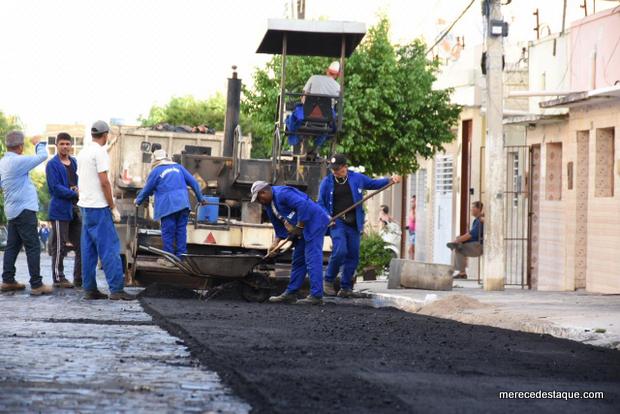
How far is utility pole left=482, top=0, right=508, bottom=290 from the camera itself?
20.7m

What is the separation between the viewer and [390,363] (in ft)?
28.5

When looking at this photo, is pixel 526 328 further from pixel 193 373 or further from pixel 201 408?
pixel 201 408

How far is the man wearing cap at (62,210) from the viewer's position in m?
17.4

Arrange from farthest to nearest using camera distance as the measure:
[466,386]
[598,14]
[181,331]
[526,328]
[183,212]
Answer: [598,14]
[183,212]
[526,328]
[181,331]
[466,386]

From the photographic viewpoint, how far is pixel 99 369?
8008mm

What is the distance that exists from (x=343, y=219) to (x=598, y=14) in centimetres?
789

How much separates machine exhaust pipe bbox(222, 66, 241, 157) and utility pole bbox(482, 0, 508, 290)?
362 centimetres

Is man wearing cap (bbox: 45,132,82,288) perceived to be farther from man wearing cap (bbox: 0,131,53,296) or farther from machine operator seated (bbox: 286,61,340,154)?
machine operator seated (bbox: 286,61,340,154)

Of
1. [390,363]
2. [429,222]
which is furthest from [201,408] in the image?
[429,222]

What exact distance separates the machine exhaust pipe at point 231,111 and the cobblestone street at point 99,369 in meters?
7.33

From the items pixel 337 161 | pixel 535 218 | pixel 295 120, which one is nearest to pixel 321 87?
pixel 295 120

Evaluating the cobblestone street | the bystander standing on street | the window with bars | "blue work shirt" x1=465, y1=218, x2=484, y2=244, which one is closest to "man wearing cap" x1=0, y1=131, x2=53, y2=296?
the cobblestone street

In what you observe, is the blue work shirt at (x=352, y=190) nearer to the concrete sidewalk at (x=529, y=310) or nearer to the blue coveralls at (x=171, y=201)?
the concrete sidewalk at (x=529, y=310)

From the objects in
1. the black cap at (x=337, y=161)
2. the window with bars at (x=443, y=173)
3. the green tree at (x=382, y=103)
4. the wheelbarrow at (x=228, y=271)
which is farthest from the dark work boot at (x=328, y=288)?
the window with bars at (x=443, y=173)
